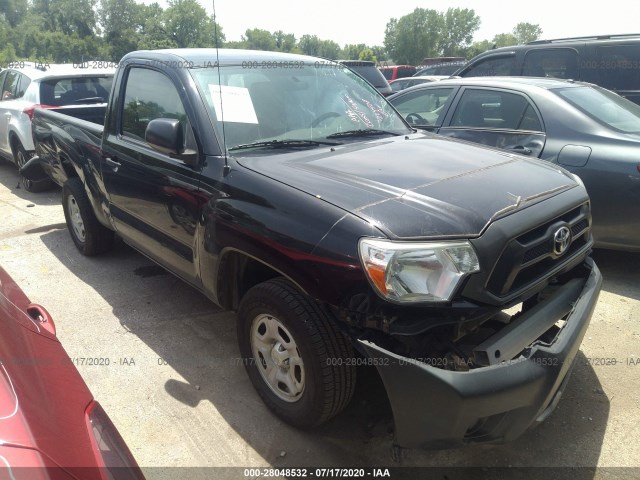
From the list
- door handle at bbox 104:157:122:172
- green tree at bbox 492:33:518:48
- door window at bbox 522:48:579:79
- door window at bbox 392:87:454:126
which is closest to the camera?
door handle at bbox 104:157:122:172

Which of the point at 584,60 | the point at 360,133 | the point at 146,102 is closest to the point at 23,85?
the point at 146,102

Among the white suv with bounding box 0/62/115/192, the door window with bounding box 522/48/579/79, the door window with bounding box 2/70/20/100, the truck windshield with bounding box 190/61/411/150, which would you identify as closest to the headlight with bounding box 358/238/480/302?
the truck windshield with bounding box 190/61/411/150

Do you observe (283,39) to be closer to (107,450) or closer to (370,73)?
(370,73)

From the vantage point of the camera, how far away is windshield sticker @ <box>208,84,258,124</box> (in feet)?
9.63

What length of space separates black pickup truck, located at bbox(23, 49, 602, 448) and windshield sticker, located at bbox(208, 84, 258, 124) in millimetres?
12

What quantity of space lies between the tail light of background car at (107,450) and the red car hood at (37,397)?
0.03 meters

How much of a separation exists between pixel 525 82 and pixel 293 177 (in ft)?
11.3

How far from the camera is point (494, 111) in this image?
16.0ft

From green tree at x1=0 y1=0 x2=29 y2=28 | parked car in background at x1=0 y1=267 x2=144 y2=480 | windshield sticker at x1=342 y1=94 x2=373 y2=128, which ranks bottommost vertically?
parked car in background at x1=0 y1=267 x2=144 y2=480

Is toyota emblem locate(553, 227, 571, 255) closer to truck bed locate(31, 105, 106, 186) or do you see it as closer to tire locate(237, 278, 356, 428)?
tire locate(237, 278, 356, 428)

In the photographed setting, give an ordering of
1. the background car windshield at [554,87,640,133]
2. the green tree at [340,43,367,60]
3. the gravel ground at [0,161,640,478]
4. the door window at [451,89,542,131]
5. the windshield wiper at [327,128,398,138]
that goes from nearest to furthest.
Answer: the gravel ground at [0,161,640,478], the windshield wiper at [327,128,398,138], the background car windshield at [554,87,640,133], the door window at [451,89,542,131], the green tree at [340,43,367,60]

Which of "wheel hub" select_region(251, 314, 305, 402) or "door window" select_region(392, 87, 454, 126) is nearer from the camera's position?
"wheel hub" select_region(251, 314, 305, 402)

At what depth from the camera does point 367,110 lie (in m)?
3.56

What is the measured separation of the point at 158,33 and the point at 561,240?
316 inches
